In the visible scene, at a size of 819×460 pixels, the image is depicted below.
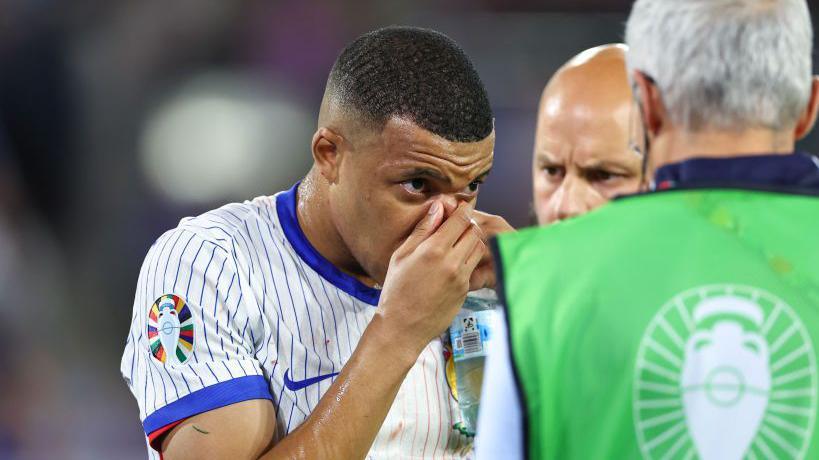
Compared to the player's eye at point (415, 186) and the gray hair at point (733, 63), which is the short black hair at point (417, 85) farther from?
the gray hair at point (733, 63)

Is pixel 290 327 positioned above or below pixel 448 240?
below

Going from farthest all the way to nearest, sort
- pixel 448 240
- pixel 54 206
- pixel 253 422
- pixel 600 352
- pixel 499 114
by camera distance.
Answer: pixel 499 114 → pixel 54 206 → pixel 448 240 → pixel 253 422 → pixel 600 352

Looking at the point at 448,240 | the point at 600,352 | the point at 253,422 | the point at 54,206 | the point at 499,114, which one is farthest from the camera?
the point at 499,114

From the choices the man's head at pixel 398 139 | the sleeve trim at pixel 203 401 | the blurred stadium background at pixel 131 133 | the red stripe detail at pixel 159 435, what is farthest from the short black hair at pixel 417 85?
the blurred stadium background at pixel 131 133

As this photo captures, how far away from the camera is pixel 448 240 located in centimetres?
231

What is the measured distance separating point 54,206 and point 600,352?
212 inches

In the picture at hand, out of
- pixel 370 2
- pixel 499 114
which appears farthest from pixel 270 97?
pixel 499 114

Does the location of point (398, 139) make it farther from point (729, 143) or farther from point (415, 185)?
point (729, 143)

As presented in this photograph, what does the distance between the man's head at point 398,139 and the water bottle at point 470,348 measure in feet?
0.85

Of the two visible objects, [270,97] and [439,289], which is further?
[270,97]

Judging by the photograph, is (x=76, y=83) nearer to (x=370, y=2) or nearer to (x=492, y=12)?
(x=370, y=2)

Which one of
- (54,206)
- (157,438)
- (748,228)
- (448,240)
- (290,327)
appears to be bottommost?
(54,206)

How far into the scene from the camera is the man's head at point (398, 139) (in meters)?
2.37

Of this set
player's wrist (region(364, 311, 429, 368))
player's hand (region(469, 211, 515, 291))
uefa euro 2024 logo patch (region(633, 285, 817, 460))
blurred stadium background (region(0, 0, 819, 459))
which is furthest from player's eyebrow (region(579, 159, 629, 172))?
blurred stadium background (region(0, 0, 819, 459))
